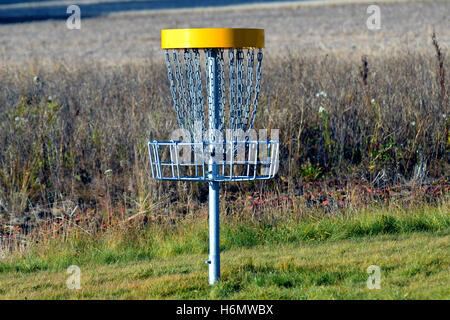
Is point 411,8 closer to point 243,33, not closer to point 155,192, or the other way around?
point 155,192

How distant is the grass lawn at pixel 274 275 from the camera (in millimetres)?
4398

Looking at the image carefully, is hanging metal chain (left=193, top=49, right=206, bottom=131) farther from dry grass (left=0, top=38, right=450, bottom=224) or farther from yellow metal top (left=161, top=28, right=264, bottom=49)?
dry grass (left=0, top=38, right=450, bottom=224)

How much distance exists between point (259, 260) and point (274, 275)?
496 mm

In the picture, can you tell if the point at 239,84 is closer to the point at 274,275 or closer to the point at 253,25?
the point at 274,275

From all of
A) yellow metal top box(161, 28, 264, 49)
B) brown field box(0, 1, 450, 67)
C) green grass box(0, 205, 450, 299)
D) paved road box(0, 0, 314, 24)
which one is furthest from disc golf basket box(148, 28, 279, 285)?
paved road box(0, 0, 314, 24)

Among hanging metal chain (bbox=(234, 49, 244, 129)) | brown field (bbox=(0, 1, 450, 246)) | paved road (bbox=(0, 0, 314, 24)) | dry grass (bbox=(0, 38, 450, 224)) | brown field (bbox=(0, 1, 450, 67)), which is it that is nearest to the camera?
hanging metal chain (bbox=(234, 49, 244, 129))

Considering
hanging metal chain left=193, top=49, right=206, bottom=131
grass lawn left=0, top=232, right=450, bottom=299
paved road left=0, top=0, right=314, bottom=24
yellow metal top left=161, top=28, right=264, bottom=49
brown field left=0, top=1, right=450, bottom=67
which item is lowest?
grass lawn left=0, top=232, right=450, bottom=299

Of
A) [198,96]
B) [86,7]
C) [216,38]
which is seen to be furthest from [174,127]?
[86,7]

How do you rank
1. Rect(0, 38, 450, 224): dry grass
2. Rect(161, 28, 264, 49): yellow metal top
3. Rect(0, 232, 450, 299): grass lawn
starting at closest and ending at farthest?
Rect(161, 28, 264, 49): yellow metal top → Rect(0, 232, 450, 299): grass lawn → Rect(0, 38, 450, 224): dry grass

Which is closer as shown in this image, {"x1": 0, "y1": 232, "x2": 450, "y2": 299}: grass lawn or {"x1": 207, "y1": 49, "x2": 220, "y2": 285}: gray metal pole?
{"x1": 207, "y1": 49, "x2": 220, "y2": 285}: gray metal pole

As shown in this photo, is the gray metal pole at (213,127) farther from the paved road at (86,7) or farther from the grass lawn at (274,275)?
the paved road at (86,7)

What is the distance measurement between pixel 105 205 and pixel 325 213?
2372mm

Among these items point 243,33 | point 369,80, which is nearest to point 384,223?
point 243,33

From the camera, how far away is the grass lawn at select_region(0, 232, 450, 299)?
4398 millimetres
